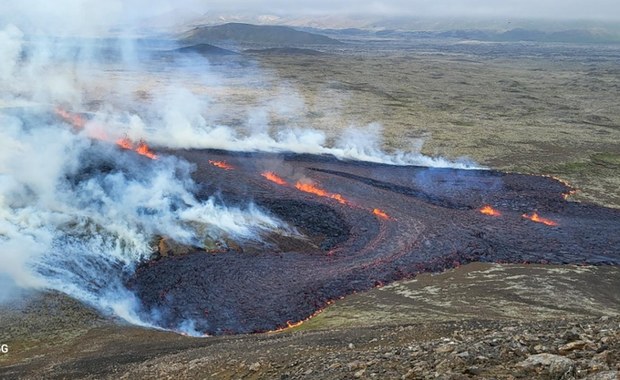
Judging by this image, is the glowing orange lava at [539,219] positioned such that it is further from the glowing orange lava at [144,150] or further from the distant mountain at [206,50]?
the distant mountain at [206,50]

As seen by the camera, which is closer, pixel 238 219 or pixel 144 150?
pixel 238 219

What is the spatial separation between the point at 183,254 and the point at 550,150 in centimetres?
4411

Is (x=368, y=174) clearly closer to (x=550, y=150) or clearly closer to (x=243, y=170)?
(x=243, y=170)

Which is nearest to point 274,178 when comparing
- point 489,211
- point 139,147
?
point 139,147

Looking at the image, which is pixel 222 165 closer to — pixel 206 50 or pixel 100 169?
pixel 100 169

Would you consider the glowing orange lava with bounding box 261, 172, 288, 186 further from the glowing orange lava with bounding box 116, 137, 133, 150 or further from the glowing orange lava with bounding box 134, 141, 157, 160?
the glowing orange lava with bounding box 116, 137, 133, 150

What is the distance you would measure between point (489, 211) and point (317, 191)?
1238 centimetres

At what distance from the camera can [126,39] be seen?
16575 centimetres

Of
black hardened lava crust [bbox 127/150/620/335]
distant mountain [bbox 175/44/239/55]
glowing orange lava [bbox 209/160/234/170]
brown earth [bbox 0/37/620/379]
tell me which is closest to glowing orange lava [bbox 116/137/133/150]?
black hardened lava crust [bbox 127/150/620/335]

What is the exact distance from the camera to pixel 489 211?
3856 cm

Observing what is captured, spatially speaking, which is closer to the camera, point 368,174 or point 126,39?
point 368,174

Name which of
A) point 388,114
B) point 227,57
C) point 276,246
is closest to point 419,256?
point 276,246

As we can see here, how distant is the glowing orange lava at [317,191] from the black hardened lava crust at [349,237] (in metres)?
0.24

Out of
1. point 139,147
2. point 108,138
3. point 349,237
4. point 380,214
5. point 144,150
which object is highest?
point 108,138
